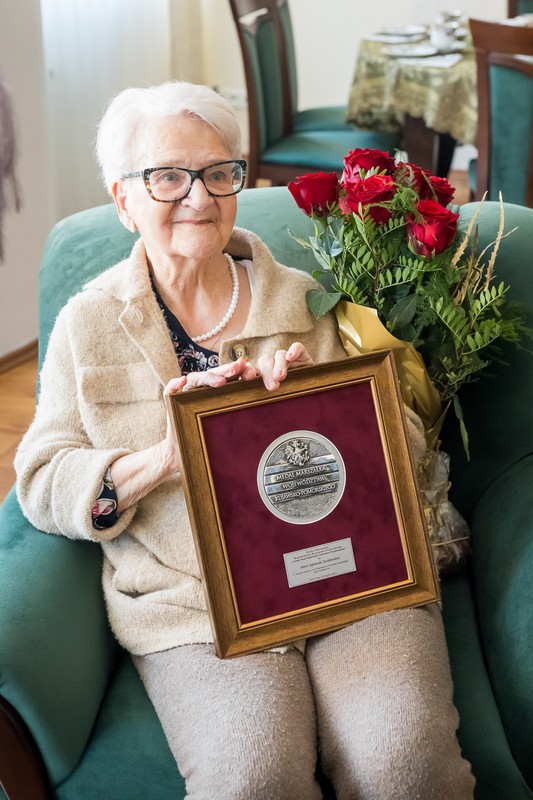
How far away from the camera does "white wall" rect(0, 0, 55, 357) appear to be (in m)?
3.11

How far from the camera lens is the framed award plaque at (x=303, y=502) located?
1202 millimetres

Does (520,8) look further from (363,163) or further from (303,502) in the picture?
(303,502)

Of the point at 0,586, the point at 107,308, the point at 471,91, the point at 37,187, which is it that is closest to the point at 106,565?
the point at 0,586

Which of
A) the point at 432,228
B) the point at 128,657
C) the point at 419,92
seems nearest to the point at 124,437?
the point at 128,657

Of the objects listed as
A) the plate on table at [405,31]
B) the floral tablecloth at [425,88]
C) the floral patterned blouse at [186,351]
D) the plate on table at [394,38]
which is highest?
the plate on table at [405,31]

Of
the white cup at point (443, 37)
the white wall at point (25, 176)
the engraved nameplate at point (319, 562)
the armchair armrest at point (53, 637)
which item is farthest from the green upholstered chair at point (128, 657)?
the white cup at point (443, 37)

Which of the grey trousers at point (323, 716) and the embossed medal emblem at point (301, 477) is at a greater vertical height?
the embossed medal emblem at point (301, 477)

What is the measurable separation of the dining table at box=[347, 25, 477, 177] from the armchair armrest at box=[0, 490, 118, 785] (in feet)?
8.40

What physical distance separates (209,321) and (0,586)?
1.78 feet

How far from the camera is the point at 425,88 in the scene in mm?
3385

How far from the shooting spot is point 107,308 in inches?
56.0

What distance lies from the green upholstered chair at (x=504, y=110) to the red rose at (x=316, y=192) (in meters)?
1.63

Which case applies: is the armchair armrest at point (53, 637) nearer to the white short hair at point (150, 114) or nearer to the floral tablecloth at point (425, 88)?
the white short hair at point (150, 114)

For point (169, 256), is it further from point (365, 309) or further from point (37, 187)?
point (37, 187)
